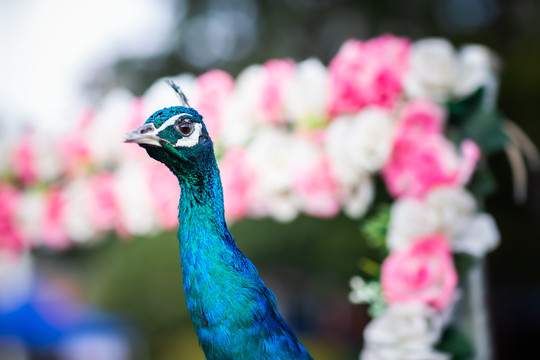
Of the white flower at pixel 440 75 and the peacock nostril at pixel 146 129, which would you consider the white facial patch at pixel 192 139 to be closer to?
the peacock nostril at pixel 146 129

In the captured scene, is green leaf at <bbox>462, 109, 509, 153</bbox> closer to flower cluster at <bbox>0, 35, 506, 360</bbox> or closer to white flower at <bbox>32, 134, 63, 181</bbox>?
flower cluster at <bbox>0, 35, 506, 360</bbox>

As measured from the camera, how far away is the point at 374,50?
4.58 feet

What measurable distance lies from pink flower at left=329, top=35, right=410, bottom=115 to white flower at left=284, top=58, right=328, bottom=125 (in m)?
0.05

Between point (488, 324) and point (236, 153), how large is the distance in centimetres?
83

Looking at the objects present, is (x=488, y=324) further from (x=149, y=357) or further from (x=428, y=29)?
(x=149, y=357)

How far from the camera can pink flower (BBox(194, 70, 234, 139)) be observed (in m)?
1.70

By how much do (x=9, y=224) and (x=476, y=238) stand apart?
6.66 feet

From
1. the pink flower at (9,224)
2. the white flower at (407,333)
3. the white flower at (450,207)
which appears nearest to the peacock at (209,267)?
the white flower at (407,333)

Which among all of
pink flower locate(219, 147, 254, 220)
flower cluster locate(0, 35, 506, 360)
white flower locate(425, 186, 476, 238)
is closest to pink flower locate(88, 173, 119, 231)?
flower cluster locate(0, 35, 506, 360)

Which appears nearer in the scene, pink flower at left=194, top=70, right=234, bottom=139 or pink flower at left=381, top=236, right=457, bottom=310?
pink flower at left=381, top=236, right=457, bottom=310

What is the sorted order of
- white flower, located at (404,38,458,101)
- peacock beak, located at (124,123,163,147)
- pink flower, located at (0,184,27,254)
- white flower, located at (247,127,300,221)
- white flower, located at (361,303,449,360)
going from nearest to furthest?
peacock beak, located at (124,123,163,147) → white flower, located at (361,303,449,360) → white flower, located at (404,38,458,101) → white flower, located at (247,127,300,221) → pink flower, located at (0,184,27,254)

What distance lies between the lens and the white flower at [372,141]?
1.33 metres

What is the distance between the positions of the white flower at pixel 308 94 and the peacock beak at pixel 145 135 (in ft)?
2.79

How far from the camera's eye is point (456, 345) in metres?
1.24
